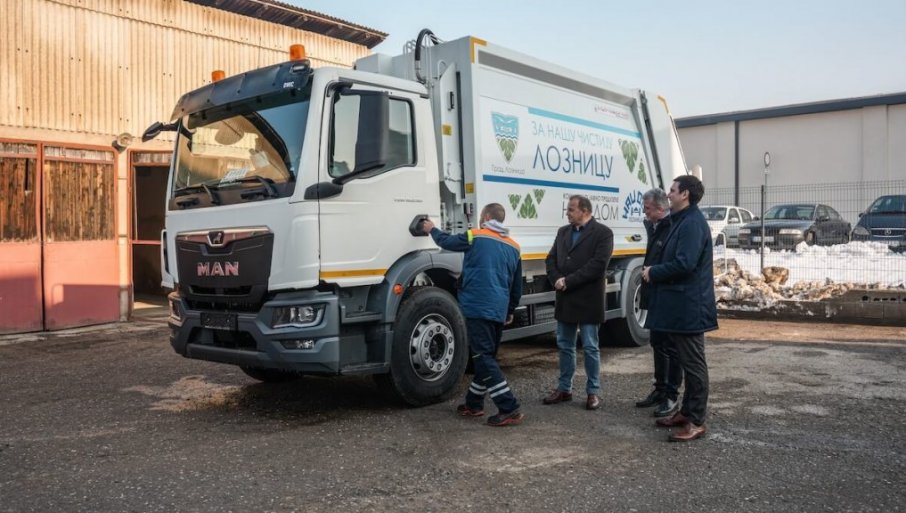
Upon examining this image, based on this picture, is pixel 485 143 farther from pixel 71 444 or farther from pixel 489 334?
pixel 71 444

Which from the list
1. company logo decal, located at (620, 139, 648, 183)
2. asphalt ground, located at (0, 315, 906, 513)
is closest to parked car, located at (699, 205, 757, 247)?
company logo decal, located at (620, 139, 648, 183)

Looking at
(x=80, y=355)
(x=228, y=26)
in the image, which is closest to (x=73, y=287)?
(x=80, y=355)

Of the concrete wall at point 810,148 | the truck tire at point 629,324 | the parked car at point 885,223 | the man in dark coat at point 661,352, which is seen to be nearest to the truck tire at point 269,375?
the man in dark coat at point 661,352

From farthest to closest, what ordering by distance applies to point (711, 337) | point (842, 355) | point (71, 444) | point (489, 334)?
point (711, 337), point (842, 355), point (489, 334), point (71, 444)

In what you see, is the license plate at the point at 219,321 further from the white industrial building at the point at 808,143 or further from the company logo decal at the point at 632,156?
the white industrial building at the point at 808,143

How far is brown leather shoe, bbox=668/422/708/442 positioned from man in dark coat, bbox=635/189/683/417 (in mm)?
510

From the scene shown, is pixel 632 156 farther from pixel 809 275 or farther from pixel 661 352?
pixel 809 275

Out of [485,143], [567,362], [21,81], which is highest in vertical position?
[21,81]

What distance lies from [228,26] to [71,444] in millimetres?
9806

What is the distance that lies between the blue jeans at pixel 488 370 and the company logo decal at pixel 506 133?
80.6 inches

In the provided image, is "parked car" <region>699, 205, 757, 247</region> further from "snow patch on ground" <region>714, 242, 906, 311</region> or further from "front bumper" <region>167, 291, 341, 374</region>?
"front bumper" <region>167, 291, 341, 374</region>

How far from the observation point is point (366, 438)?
5.28 meters

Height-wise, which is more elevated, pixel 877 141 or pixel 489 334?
pixel 877 141

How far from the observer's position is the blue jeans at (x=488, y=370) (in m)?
5.55
